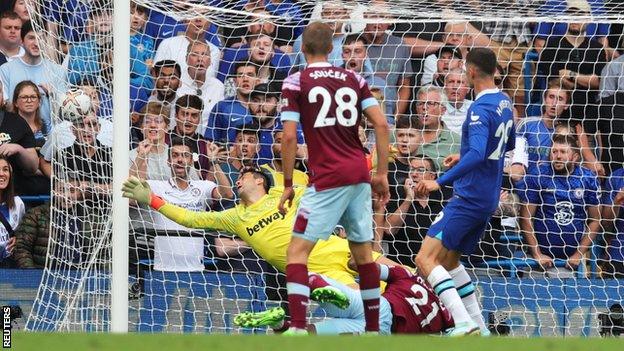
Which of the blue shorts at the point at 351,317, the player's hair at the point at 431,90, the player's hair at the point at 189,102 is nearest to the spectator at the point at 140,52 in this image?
the player's hair at the point at 189,102

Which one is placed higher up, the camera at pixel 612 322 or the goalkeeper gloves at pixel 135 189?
the goalkeeper gloves at pixel 135 189

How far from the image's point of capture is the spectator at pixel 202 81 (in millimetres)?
11719

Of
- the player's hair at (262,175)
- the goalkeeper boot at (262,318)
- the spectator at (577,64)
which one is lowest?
the goalkeeper boot at (262,318)

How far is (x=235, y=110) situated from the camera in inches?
464

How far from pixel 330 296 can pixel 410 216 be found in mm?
2919

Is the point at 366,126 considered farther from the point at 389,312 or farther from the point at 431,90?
the point at 389,312

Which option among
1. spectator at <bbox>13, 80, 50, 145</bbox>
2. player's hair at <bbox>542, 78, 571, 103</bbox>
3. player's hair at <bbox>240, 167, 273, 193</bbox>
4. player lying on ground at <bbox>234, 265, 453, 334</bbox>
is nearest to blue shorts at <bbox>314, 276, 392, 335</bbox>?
player lying on ground at <bbox>234, 265, 453, 334</bbox>

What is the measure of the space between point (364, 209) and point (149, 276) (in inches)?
128

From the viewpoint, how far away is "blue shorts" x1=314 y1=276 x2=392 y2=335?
9.19 m

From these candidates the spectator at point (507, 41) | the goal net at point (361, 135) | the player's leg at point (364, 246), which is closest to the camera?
the player's leg at point (364, 246)

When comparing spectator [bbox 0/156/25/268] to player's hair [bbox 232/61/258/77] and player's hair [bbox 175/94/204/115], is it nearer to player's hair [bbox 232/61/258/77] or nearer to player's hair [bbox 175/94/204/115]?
player's hair [bbox 175/94/204/115]

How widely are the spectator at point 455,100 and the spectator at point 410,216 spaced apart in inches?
16.0

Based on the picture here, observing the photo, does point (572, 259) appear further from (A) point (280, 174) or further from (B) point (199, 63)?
(B) point (199, 63)

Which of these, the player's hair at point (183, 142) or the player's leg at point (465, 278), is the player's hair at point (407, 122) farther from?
the player's leg at point (465, 278)
